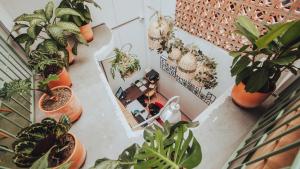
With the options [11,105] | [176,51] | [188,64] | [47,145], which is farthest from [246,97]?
[11,105]

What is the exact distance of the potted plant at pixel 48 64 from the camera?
5.33ft

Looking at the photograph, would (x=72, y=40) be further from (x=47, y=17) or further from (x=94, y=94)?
(x=94, y=94)

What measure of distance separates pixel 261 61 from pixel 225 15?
1224 millimetres

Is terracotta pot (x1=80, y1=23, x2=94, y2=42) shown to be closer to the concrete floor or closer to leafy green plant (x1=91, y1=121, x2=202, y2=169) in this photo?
the concrete floor

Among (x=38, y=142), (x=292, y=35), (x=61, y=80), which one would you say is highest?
(x=292, y=35)

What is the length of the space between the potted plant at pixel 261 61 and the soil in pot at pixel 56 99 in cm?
137

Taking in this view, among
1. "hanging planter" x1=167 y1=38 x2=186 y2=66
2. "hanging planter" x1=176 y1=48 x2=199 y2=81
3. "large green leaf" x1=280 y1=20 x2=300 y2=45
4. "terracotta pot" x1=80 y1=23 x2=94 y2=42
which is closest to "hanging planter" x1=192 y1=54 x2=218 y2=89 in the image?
"hanging planter" x1=176 y1=48 x2=199 y2=81

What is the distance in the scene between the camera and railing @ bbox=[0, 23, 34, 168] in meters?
1.29

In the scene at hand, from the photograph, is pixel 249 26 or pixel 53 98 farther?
pixel 53 98

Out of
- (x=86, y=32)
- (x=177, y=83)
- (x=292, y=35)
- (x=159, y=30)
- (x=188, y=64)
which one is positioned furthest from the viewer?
(x=177, y=83)

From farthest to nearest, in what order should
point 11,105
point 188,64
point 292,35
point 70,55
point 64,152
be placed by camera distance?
1. point 188,64
2. point 70,55
3. point 11,105
4. point 64,152
5. point 292,35

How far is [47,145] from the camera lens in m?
Answer: 1.11

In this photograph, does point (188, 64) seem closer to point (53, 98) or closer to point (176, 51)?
point (176, 51)

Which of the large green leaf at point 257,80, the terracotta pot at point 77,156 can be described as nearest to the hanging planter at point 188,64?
the large green leaf at point 257,80
